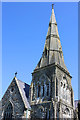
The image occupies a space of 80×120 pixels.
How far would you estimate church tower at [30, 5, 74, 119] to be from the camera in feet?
86.9

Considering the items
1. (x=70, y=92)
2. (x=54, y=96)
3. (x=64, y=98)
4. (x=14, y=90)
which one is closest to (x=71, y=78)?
(x=70, y=92)

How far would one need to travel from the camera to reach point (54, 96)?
87.9 ft

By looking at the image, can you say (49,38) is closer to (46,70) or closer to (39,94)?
(46,70)

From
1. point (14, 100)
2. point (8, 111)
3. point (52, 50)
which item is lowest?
point (8, 111)

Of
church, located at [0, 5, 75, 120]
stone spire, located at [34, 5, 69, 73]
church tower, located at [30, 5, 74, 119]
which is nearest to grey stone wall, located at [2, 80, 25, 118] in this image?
church, located at [0, 5, 75, 120]

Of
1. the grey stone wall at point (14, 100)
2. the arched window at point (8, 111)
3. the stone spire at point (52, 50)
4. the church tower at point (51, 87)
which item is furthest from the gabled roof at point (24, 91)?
the stone spire at point (52, 50)

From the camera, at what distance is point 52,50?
3319 centimetres

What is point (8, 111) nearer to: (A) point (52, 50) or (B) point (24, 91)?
(B) point (24, 91)

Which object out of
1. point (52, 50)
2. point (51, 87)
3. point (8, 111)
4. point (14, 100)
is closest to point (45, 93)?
point (51, 87)

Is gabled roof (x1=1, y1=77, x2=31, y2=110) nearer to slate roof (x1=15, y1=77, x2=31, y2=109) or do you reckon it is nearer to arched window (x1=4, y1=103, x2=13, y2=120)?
slate roof (x1=15, y1=77, x2=31, y2=109)

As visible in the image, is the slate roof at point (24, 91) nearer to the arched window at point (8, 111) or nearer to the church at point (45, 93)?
the church at point (45, 93)

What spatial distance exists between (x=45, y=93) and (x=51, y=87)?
145cm

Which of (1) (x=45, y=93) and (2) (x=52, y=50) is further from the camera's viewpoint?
(2) (x=52, y=50)

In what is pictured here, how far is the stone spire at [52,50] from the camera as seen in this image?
104 ft
